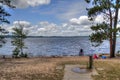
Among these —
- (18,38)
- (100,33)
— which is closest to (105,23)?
(100,33)

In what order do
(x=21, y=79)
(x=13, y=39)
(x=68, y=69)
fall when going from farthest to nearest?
1. (x=13, y=39)
2. (x=68, y=69)
3. (x=21, y=79)

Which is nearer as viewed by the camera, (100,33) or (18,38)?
(100,33)

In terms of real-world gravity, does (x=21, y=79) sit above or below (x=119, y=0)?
below

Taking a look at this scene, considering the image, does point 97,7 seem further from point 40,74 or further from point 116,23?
point 40,74

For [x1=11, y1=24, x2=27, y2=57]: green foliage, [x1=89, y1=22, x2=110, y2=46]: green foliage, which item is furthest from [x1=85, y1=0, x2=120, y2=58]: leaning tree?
[x1=11, y1=24, x2=27, y2=57]: green foliage

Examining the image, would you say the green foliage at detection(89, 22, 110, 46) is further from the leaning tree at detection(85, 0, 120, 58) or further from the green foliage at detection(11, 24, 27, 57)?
the green foliage at detection(11, 24, 27, 57)

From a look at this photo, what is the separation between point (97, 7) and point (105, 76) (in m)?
11.7

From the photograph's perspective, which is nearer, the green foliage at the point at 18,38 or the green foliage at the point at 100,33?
the green foliage at the point at 100,33

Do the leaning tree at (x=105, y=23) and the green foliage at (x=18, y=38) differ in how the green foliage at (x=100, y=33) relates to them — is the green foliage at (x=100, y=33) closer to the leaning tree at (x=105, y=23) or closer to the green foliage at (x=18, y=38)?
the leaning tree at (x=105, y=23)

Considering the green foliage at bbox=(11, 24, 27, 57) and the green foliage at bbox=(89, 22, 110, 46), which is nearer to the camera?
the green foliage at bbox=(89, 22, 110, 46)

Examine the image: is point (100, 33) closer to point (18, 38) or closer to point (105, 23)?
point (105, 23)

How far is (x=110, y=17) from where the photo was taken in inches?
896

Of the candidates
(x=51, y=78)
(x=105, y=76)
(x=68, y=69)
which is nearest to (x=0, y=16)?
(x=68, y=69)

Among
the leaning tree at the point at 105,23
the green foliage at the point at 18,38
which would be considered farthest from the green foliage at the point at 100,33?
the green foliage at the point at 18,38
